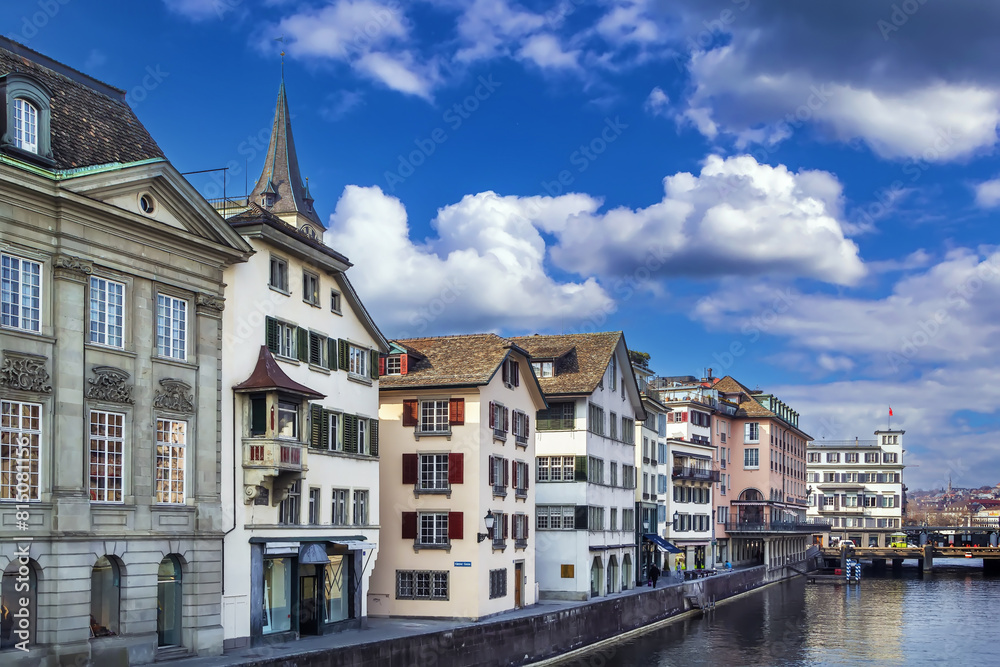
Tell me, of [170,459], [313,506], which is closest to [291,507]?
[313,506]

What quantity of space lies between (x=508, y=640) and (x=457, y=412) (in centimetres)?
1275

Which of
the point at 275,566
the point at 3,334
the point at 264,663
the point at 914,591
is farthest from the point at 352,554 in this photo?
the point at 914,591

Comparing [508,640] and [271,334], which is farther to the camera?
[508,640]

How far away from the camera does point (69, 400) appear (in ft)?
103

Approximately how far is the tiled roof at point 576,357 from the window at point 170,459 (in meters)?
32.5

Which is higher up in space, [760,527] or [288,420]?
[288,420]

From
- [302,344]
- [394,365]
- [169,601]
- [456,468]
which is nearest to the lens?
[169,601]

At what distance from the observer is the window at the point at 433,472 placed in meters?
53.7

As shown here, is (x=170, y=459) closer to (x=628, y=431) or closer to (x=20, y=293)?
(x=20, y=293)

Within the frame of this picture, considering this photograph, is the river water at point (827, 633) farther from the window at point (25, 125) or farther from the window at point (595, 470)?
the window at point (25, 125)

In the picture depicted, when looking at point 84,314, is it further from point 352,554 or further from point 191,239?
point 352,554

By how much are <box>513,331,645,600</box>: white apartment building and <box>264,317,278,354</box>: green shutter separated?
2697 cm

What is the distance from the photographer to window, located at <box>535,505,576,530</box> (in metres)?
65.4

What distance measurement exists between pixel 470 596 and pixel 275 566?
13.5 m
